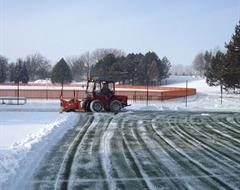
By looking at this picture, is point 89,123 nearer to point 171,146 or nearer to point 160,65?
point 171,146

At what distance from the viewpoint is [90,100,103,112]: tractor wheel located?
28531 millimetres

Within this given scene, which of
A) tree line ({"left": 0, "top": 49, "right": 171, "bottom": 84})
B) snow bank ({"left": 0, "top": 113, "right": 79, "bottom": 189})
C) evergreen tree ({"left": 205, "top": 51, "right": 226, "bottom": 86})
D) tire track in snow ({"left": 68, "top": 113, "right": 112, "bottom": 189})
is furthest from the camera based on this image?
tree line ({"left": 0, "top": 49, "right": 171, "bottom": 84})

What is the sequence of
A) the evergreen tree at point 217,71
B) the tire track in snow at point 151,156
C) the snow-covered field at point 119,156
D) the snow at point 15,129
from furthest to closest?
the evergreen tree at point 217,71 → the snow at point 15,129 → the tire track in snow at point 151,156 → the snow-covered field at point 119,156

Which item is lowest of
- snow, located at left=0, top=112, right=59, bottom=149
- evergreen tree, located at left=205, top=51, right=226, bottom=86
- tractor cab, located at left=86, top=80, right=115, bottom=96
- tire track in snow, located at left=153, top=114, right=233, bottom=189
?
tire track in snow, located at left=153, top=114, right=233, bottom=189

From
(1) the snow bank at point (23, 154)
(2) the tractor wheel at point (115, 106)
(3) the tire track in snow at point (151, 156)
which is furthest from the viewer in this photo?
(2) the tractor wheel at point (115, 106)

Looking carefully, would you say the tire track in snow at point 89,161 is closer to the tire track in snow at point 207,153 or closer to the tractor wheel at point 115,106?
the tire track in snow at point 207,153

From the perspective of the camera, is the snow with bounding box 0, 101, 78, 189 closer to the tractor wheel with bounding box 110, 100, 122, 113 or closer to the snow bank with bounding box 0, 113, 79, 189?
the snow bank with bounding box 0, 113, 79, 189

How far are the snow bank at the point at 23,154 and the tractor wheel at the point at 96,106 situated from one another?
396 inches

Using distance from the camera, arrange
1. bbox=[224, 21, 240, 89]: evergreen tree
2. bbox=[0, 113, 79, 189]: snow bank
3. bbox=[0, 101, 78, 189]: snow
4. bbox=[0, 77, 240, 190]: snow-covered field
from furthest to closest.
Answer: bbox=[224, 21, 240, 89]: evergreen tree
bbox=[0, 101, 78, 189]: snow
bbox=[0, 113, 79, 189]: snow bank
bbox=[0, 77, 240, 190]: snow-covered field

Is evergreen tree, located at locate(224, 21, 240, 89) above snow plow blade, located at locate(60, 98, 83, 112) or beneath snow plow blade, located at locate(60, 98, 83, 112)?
above

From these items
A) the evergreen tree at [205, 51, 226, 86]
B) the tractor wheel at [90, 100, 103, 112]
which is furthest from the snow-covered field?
the evergreen tree at [205, 51, 226, 86]

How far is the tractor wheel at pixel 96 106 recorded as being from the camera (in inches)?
1123

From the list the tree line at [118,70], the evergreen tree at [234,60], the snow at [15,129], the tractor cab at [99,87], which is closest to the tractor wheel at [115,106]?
the tractor cab at [99,87]

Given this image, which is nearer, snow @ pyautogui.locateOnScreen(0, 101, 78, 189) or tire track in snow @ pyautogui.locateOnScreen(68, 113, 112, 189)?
tire track in snow @ pyautogui.locateOnScreen(68, 113, 112, 189)
